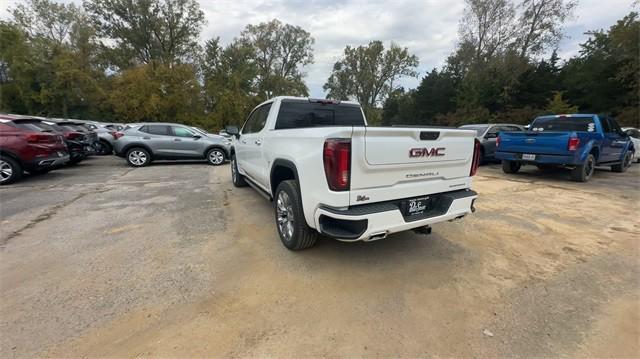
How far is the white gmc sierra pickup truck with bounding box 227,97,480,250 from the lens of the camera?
2399 mm

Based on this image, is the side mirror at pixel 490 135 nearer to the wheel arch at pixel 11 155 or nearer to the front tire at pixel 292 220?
the front tire at pixel 292 220

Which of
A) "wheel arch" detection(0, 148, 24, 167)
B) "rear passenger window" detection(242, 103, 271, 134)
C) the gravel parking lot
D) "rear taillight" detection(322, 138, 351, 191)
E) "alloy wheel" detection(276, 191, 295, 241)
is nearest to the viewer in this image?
the gravel parking lot

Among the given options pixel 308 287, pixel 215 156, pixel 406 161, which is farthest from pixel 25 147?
pixel 406 161

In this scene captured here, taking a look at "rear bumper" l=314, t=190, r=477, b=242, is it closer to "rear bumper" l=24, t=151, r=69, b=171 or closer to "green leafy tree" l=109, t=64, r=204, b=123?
"rear bumper" l=24, t=151, r=69, b=171

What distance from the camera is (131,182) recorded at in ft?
23.2

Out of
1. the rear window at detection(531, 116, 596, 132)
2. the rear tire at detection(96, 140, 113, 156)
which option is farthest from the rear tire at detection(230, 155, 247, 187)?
the rear tire at detection(96, 140, 113, 156)

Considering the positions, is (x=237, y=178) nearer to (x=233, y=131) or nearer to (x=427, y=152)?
(x=233, y=131)

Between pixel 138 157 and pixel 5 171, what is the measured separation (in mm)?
3582

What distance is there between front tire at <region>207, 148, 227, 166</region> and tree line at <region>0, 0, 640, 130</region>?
55.3ft

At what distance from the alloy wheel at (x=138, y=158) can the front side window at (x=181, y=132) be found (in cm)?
126

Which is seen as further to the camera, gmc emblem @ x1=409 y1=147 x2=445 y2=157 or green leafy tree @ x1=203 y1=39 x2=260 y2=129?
green leafy tree @ x1=203 y1=39 x2=260 y2=129

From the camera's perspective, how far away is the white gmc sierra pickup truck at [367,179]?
2.40 meters

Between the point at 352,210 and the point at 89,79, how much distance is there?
32.4 metres

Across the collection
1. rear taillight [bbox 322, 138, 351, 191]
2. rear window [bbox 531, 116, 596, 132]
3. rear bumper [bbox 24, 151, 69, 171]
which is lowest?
rear bumper [bbox 24, 151, 69, 171]
